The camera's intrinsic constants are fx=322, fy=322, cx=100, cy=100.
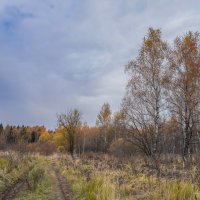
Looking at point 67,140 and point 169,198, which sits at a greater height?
point 67,140

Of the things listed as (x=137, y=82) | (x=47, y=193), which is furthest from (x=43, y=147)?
(x=47, y=193)

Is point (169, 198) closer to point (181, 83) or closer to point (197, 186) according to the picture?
point (197, 186)

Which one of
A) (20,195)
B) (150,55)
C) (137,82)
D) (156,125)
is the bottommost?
(20,195)

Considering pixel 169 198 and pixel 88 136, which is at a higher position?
pixel 88 136

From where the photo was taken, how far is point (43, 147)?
53.7m

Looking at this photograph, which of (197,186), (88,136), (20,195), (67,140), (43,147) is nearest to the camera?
(197,186)

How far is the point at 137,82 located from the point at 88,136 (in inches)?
3070

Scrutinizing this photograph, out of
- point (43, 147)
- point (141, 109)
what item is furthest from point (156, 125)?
point (43, 147)

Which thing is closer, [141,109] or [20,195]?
[20,195]

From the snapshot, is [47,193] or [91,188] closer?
[91,188]

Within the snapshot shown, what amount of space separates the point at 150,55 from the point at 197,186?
15.5 metres

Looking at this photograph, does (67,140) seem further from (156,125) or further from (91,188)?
(91,188)

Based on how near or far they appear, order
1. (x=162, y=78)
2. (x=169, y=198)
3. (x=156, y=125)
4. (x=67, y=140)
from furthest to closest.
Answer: (x=67, y=140), (x=162, y=78), (x=156, y=125), (x=169, y=198)

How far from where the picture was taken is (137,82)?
22719mm
